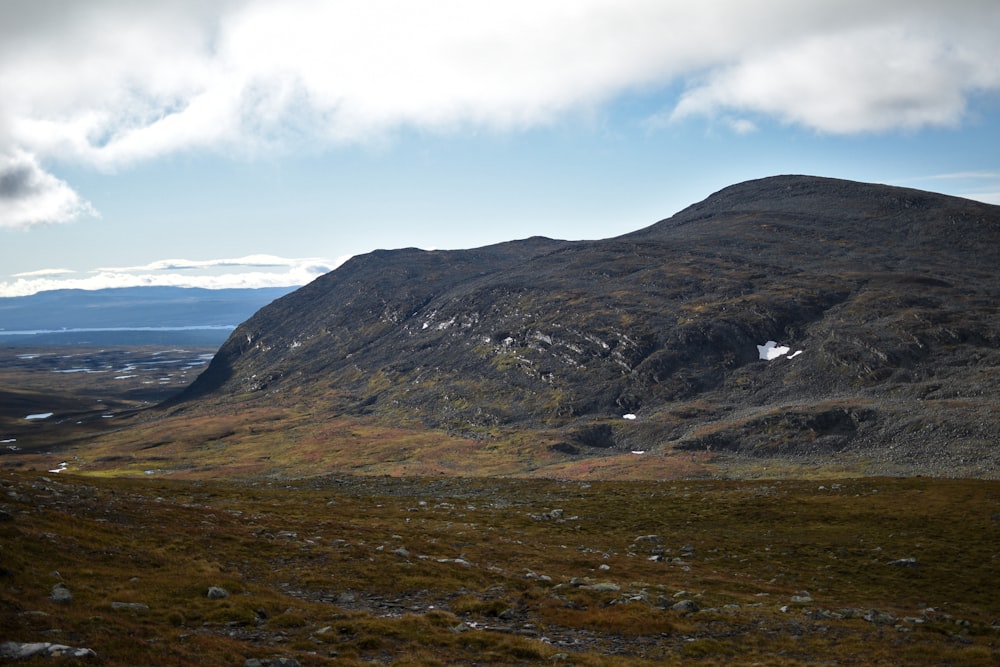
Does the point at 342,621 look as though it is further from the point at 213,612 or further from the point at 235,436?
the point at 235,436

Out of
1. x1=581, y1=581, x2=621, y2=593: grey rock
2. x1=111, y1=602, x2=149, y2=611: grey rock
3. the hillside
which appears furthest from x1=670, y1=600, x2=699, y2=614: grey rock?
the hillside

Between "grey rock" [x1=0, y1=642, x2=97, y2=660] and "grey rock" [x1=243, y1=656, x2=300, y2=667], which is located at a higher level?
"grey rock" [x1=0, y1=642, x2=97, y2=660]

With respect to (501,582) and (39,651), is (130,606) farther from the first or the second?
(501,582)

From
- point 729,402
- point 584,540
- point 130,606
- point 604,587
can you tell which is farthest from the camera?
point 729,402

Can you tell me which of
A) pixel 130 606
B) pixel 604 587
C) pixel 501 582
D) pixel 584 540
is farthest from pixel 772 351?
pixel 130 606

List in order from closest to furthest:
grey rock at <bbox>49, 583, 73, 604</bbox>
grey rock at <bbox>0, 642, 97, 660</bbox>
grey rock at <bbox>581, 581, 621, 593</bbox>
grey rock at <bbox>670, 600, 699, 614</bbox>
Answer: grey rock at <bbox>0, 642, 97, 660</bbox>, grey rock at <bbox>49, 583, 73, 604</bbox>, grey rock at <bbox>670, 600, 699, 614</bbox>, grey rock at <bbox>581, 581, 621, 593</bbox>

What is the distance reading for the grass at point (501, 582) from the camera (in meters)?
23.5

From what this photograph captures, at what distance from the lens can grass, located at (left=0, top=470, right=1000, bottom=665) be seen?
77.2ft

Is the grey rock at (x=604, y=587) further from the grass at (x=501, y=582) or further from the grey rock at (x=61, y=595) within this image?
the grey rock at (x=61, y=595)

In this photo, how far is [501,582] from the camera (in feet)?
115

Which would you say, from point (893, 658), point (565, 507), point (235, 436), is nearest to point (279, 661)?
point (893, 658)

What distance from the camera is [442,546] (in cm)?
4425

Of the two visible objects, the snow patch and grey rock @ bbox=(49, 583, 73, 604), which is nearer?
grey rock @ bbox=(49, 583, 73, 604)

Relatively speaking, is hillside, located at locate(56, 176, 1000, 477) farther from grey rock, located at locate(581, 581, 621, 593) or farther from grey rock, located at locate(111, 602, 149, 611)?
grey rock, located at locate(111, 602, 149, 611)
